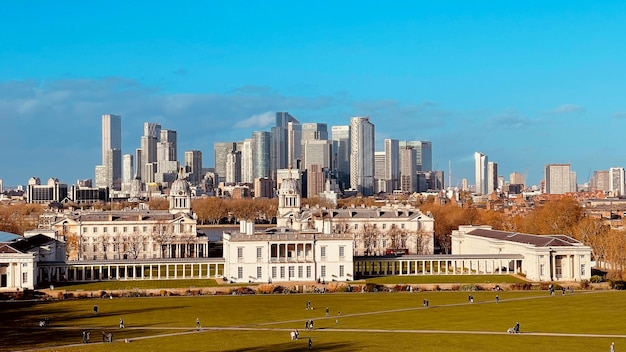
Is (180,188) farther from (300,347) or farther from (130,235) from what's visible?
(300,347)

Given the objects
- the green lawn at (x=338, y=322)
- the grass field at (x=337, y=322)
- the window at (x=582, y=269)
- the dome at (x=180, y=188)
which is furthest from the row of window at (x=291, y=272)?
the dome at (x=180, y=188)

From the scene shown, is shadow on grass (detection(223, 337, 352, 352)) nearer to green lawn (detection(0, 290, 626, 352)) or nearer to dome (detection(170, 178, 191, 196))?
green lawn (detection(0, 290, 626, 352))

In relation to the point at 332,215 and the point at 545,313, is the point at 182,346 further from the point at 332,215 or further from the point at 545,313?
the point at 332,215

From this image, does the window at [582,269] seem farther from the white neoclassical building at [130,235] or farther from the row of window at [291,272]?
the white neoclassical building at [130,235]

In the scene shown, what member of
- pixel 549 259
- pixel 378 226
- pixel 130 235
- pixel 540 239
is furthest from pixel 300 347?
pixel 378 226

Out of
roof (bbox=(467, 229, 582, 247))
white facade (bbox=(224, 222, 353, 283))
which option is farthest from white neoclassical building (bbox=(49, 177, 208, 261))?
roof (bbox=(467, 229, 582, 247))

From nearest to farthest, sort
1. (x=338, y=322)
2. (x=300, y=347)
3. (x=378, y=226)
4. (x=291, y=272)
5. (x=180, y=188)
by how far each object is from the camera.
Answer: (x=300, y=347)
(x=338, y=322)
(x=291, y=272)
(x=378, y=226)
(x=180, y=188)

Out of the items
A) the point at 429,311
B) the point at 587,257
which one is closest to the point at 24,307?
the point at 429,311
